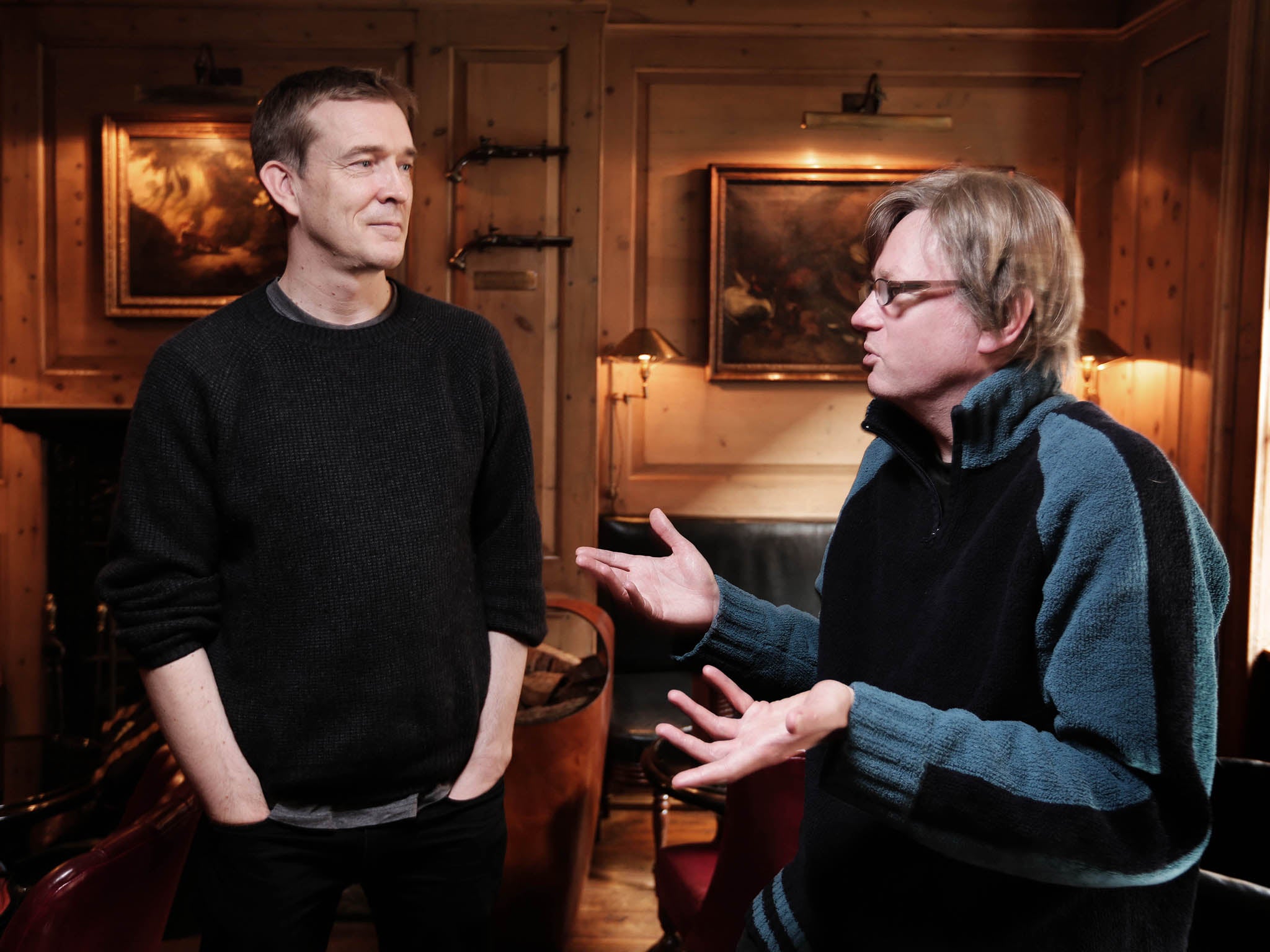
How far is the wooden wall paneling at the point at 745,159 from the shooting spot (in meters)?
5.11

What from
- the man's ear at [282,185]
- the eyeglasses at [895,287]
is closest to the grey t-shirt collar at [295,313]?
the man's ear at [282,185]

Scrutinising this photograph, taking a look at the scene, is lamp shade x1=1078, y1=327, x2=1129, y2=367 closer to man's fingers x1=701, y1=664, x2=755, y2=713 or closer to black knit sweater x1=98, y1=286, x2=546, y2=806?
black knit sweater x1=98, y1=286, x2=546, y2=806

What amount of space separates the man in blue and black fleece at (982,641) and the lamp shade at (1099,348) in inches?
140

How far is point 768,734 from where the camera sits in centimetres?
98

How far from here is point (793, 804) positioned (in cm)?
198

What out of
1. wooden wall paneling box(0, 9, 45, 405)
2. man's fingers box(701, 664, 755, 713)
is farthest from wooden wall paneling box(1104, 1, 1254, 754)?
wooden wall paneling box(0, 9, 45, 405)

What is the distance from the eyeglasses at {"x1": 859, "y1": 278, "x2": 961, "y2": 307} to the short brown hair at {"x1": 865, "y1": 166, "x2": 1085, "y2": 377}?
0.02 m

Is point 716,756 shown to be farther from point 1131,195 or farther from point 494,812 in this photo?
point 1131,195

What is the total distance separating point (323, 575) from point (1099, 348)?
3981 millimetres

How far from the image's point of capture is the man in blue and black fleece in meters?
0.99

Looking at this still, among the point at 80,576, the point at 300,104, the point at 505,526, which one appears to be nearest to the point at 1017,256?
the point at 505,526

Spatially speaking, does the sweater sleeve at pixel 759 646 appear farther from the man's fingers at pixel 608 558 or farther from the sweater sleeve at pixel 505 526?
the sweater sleeve at pixel 505 526

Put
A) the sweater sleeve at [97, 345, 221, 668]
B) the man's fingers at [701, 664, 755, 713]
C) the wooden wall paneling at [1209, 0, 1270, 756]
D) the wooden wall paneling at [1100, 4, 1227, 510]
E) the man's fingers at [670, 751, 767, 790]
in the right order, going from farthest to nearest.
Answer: the wooden wall paneling at [1100, 4, 1227, 510]
the wooden wall paneling at [1209, 0, 1270, 756]
the sweater sleeve at [97, 345, 221, 668]
the man's fingers at [701, 664, 755, 713]
the man's fingers at [670, 751, 767, 790]

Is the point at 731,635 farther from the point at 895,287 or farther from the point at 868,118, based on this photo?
the point at 868,118
